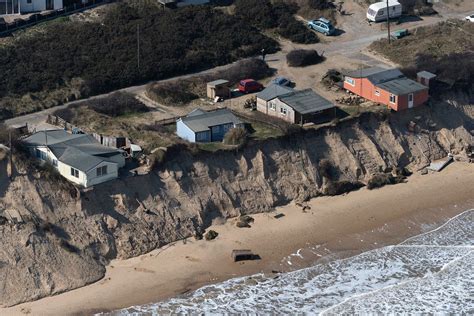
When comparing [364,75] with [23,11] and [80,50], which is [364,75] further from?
[23,11]

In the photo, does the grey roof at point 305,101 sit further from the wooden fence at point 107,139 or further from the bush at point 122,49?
the wooden fence at point 107,139

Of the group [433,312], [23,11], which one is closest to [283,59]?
[23,11]

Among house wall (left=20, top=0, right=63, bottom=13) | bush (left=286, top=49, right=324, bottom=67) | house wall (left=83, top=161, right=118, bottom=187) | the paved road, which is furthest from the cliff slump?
house wall (left=20, top=0, right=63, bottom=13)

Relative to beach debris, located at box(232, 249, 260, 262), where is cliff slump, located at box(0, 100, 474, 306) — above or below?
above

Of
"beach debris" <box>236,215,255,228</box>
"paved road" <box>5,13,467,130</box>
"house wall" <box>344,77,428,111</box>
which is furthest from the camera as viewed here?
"house wall" <box>344,77,428,111</box>

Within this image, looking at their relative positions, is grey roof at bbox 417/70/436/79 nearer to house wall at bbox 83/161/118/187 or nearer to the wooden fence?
the wooden fence

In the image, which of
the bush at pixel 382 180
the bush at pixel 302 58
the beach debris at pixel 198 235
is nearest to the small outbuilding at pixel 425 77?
Answer: the bush at pixel 302 58
